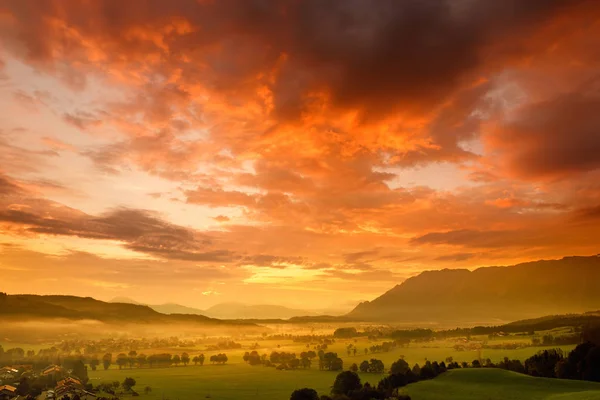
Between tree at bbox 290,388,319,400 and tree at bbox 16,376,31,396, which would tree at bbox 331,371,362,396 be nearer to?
tree at bbox 290,388,319,400

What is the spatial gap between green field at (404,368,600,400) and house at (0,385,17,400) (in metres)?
124

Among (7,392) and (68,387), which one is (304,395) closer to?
(68,387)

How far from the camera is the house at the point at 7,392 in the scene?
132000 millimetres

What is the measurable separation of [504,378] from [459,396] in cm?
2372

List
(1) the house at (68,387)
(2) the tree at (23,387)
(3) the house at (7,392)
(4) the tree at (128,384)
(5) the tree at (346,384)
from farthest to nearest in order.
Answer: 1. (4) the tree at (128,384)
2. (2) the tree at (23,387)
3. (1) the house at (68,387)
4. (3) the house at (7,392)
5. (5) the tree at (346,384)

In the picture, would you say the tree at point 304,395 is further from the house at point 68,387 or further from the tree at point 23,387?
the tree at point 23,387

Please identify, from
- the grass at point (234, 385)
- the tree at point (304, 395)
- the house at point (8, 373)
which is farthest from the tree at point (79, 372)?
the tree at point (304, 395)

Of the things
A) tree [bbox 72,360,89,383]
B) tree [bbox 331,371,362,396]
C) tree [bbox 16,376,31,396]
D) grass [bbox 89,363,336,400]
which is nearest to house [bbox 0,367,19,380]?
tree [bbox 72,360,89,383]

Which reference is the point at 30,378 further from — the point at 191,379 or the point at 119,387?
the point at 191,379

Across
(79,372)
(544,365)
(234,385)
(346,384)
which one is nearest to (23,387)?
(79,372)

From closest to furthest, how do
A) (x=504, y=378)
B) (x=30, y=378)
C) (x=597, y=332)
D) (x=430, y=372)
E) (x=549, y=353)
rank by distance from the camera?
(x=504, y=378), (x=430, y=372), (x=549, y=353), (x=30, y=378), (x=597, y=332)

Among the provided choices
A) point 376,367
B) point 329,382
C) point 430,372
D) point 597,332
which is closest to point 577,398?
point 430,372

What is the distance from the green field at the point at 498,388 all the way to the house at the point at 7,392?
124m

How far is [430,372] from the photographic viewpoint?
12781cm
